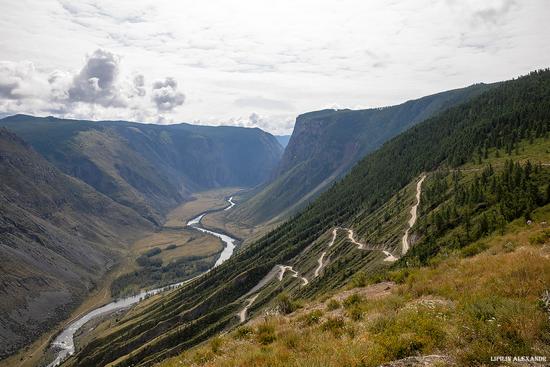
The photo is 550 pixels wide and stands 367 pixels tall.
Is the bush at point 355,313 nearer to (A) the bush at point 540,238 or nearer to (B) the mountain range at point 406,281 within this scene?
(B) the mountain range at point 406,281

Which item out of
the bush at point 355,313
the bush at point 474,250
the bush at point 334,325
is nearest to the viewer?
the bush at point 334,325

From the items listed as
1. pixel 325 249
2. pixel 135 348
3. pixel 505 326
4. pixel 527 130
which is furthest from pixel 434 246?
pixel 135 348

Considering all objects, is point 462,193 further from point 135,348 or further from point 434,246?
point 135,348

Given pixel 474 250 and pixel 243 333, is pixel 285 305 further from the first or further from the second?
pixel 474 250

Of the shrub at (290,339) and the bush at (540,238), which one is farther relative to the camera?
the bush at (540,238)

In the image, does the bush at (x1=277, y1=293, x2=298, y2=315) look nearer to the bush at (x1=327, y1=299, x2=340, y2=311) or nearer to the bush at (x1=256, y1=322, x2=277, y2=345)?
the bush at (x1=327, y1=299, x2=340, y2=311)

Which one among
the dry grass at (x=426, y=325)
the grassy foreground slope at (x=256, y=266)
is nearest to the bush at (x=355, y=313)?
the dry grass at (x=426, y=325)

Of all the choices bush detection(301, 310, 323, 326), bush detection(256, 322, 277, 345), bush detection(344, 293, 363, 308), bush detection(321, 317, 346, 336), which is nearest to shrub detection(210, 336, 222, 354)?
bush detection(256, 322, 277, 345)

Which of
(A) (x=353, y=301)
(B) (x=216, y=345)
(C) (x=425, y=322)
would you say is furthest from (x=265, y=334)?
(C) (x=425, y=322)

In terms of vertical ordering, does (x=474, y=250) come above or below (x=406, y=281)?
→ above

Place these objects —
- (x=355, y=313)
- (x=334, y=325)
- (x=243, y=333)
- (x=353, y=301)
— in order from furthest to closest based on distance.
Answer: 1. (x=353, y=301)
2. (x=243, y=333)
3. (x=355, y=313)
4. (x=334, y=325)

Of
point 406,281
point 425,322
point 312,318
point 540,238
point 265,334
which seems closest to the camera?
point 425,322
